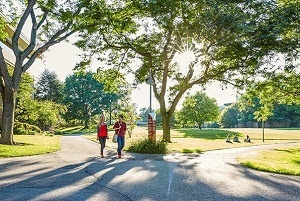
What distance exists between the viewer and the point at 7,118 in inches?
633

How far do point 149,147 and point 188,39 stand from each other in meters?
6.80

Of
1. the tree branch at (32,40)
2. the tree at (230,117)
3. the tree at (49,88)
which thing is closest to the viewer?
the tree branch at (32,40)

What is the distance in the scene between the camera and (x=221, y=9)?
13820 millimetres

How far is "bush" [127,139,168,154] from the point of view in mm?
15508

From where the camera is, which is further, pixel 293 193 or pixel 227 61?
pixel 227 61

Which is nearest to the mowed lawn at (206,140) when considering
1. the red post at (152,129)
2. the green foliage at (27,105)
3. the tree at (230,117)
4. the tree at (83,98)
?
the red post at (152,129)

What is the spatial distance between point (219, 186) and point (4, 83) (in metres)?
13.7

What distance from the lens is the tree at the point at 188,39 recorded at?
14250mm

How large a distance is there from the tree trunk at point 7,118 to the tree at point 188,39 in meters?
5.86

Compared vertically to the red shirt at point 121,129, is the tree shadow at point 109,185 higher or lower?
lower

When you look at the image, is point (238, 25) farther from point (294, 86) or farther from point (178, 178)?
point (294, 86)

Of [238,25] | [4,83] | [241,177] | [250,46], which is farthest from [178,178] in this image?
[4,83]

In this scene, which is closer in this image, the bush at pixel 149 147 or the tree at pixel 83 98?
the bush at pixel 149 147

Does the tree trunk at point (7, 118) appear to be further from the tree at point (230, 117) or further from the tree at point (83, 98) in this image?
the tree at point (230, 117)
